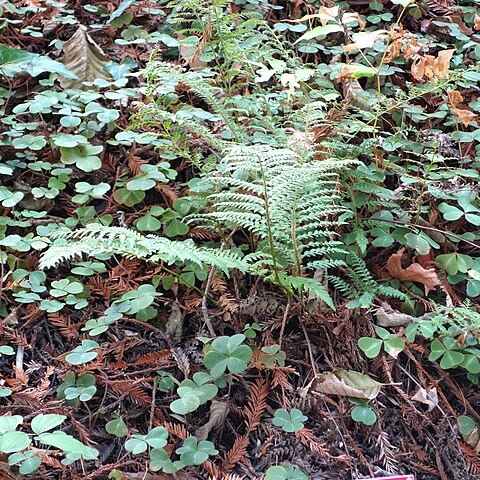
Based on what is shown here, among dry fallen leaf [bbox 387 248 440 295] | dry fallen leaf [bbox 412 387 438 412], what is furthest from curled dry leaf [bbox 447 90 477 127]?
dry fallen leaf [bbox 412 387 438 412]

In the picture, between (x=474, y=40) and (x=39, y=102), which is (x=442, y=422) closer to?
(x=39, y=102)

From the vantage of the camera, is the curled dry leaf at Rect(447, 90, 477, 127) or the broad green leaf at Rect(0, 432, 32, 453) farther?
the curled dry leaf at Rect(447, 90, 477, 127)

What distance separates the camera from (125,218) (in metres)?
2.01

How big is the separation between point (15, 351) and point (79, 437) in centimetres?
36

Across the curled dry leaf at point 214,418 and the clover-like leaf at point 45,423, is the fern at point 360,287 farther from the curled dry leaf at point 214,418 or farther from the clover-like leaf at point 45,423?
the clover-like leaf at point 45,423

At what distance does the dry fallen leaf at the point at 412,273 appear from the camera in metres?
1.82

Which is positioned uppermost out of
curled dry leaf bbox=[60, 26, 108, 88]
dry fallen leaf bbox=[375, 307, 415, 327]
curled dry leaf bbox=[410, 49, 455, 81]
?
curled dry leaf bbox=[410, 49, 455, 81]

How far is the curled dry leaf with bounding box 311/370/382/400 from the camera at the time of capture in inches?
61.6

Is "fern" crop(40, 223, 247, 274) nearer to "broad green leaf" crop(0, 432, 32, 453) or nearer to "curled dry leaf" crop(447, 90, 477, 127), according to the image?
"broad green leaf" crop(0, 432, 32, 453)

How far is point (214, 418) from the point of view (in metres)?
1.50

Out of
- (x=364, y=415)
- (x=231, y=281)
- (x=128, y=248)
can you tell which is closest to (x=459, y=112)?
(x=231, y=281)

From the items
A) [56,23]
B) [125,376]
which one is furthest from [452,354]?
[56,23]

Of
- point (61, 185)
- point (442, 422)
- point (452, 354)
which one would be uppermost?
point (61, 185)

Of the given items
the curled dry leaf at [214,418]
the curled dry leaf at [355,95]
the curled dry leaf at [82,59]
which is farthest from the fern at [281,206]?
the curled dry leaf at [82,59]
